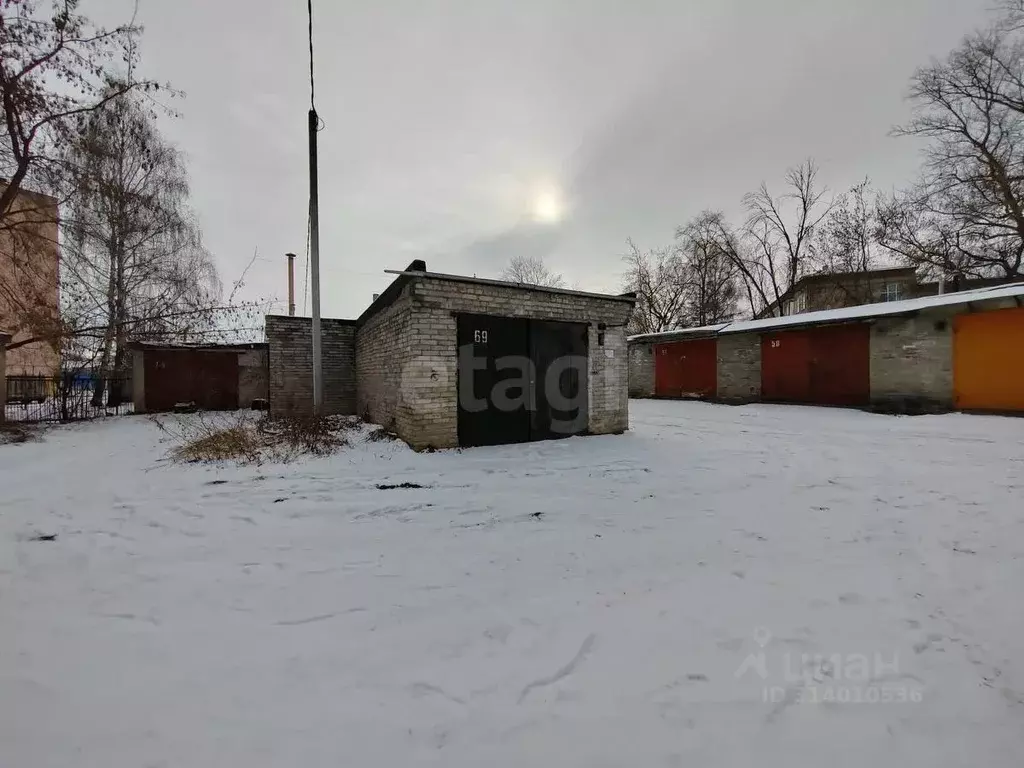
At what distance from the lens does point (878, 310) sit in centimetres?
1073

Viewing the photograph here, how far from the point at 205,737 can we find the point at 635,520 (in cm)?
298

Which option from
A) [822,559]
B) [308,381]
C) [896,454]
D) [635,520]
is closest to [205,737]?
[635,520]

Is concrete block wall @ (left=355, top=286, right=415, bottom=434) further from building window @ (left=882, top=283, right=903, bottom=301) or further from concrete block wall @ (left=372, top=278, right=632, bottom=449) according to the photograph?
building window @ (left=882, top=283, right=903, bottom=301)

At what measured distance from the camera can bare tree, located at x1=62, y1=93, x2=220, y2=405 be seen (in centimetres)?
1026

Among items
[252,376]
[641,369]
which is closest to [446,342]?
[252,376]

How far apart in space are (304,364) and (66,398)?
6.86 m

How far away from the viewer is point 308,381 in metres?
10.6

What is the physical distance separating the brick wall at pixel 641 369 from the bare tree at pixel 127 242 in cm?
1568

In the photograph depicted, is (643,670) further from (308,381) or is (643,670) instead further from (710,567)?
(308,381)

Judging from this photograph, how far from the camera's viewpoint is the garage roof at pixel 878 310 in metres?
8.82

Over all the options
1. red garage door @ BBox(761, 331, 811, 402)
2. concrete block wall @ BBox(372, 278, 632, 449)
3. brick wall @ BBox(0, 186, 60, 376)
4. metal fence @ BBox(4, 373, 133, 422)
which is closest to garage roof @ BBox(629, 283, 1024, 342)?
red garage door @ BBox(761, 331, 811, 402)

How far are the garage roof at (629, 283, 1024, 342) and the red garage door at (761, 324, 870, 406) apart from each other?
0.39 metres

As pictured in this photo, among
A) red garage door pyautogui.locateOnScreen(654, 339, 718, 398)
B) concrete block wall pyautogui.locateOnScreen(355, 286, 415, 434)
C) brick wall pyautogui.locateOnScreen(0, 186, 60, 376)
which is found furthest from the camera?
red garage door pyautogui.locateOnScreen(654, 339, 718, 398)

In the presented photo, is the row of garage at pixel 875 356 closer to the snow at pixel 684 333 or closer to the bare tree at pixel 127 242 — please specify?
the snow at pixel 684 333
